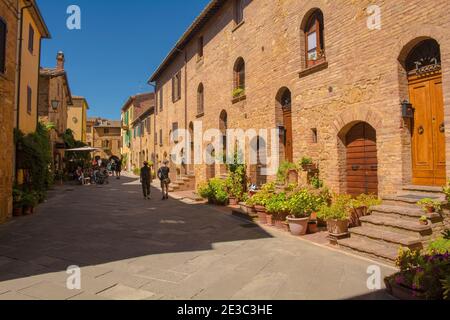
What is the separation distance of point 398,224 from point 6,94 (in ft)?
30.9

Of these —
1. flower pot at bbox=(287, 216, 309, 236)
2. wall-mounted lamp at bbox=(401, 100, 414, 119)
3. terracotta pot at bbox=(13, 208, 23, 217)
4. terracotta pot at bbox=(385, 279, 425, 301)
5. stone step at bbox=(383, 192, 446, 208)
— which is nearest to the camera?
terracotta pot at bbox=(385, 279, 425, 301)

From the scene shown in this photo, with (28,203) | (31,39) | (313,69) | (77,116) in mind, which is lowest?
(28,203)

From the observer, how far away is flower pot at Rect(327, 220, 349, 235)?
5934 millimetres

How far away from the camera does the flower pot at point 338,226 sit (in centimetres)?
593

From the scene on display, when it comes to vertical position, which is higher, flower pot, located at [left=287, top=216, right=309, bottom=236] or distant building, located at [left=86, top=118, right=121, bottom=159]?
distant building, located at [left=86, top=118, right=121, bottom=159]

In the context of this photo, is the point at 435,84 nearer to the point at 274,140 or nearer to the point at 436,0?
the point at 436,0

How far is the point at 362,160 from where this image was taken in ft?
24.7

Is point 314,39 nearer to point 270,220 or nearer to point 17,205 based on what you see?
point 270,220

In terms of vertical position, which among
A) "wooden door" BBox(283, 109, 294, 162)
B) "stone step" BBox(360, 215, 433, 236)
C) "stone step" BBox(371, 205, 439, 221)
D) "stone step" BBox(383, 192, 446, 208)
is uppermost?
"wooden door" BBox(283, 109, 294, 162)

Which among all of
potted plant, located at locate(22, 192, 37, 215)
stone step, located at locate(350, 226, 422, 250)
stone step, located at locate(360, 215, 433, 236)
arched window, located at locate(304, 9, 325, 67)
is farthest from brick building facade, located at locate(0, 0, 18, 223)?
stone step, located at locate(360, 215, 433, 236)

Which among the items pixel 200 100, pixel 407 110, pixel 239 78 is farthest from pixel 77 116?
pixel 407 110

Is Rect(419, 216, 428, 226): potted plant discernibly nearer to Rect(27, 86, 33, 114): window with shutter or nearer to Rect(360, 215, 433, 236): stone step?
Rect(360, 215, 433, 236): stone step

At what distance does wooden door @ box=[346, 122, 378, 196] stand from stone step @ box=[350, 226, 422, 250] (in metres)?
1.86

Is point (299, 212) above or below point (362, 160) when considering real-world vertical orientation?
below
